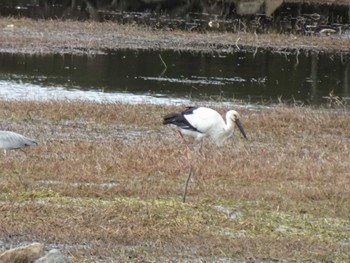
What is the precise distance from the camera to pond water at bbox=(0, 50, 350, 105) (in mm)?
20703

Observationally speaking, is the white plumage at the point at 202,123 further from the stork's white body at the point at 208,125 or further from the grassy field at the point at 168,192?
the grassy field at the point at 168,192

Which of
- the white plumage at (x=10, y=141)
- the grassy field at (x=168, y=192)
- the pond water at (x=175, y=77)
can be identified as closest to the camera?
the grassy field at (x=168, y=192)

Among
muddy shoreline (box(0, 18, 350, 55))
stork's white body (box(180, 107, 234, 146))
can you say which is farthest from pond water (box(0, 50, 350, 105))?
stork's white body (box(180, 107, 234, 146))

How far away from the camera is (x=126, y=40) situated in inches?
1226

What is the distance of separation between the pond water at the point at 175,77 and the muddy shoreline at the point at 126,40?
122 cm

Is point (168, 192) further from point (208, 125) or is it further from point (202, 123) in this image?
point (208, 125)

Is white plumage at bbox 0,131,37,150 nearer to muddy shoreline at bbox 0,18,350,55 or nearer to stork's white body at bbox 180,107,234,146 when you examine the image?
stork's white body at bbox 180,107,234,146

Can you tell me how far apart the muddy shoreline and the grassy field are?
13.0 metres

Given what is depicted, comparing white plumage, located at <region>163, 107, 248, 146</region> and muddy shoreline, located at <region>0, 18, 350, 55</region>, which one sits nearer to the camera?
white plumage, located at <region>163, 107, 248, 146</region>

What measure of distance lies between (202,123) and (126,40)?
19.6 meters

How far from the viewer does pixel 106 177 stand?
34.9 ft

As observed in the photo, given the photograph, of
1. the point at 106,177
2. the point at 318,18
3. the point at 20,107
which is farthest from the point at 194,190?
the point at 318,18

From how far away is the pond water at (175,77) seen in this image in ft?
67.9

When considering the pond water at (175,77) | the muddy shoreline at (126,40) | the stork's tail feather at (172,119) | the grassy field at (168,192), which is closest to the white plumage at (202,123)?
the stork's tail feather at (172,119)
